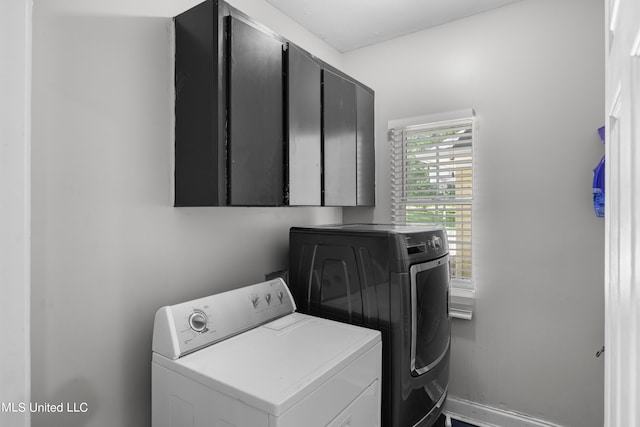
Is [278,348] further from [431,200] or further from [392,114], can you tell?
[392,114]

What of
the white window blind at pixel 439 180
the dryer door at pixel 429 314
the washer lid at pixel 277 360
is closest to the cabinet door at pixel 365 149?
the white window blind at pixel 439 180

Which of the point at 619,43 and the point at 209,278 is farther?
the point at 209,278

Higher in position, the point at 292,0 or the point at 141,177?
the point at 292,0

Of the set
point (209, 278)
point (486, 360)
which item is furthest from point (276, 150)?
point (486, 360)

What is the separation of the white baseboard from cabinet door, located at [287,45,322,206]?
65.0 inches

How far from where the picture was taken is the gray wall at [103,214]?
3.83 feet

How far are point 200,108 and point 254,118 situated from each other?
0.23 m

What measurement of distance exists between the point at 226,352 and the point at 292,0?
1.97 meters

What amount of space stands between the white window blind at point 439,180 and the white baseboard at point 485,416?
81 cm

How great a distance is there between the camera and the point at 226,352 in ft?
4.23

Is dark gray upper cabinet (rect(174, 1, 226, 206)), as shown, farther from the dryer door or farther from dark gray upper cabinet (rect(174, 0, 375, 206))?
the dryer door

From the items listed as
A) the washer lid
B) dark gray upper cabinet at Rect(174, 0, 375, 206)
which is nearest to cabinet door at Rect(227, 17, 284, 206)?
dark gray upper cabinet at Rect(174, 0, 375, 206)

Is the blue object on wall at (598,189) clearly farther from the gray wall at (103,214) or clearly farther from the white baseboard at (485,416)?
the gray wall at (103,214)

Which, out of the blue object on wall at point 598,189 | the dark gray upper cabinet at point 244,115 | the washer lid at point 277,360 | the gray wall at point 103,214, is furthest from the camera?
the blue object on wall at point 598,189
